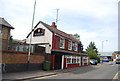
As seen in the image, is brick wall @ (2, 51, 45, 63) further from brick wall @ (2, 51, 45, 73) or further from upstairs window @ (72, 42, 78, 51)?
upstairs window @ (72, 42, 78, 51)

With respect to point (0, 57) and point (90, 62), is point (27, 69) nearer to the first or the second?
point (0, 57)

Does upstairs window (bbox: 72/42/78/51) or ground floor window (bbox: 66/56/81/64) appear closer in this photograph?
ground floor window (bbox: 66/56/81/64)

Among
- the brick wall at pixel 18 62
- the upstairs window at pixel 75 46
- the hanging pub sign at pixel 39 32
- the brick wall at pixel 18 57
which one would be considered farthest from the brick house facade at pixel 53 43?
the brick wall at pixel 18 62

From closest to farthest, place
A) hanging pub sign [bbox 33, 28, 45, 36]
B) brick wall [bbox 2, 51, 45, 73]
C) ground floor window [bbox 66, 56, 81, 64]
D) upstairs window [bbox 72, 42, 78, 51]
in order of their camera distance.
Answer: brick wall [bbox 2, 51, 45, 73], hanging pub sign [bbox 33, 28, 45, 36], ground floor window [bbox 66, 56, 81, 64], upstairs window [bbox 72, 42, 78, 51]

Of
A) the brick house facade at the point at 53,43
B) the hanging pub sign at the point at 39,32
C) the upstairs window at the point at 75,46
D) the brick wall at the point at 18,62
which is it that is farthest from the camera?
the upstairs window at the point at 75,46

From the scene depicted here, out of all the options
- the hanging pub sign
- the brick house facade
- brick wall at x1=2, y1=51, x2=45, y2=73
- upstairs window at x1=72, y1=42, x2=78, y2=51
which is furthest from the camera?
upstairs window at x1=72, y1=42, x2=78, y2=51

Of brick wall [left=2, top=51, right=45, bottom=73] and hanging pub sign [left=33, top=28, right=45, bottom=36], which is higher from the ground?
hanging pub sign [left=33, top=28, right=45, bottom=36]

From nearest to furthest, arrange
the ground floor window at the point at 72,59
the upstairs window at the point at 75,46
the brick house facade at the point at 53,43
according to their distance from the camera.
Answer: the brick house facade at the point at 53,43, the ground floor window at the point at 72,59, the upstairs window at the point at 75,46

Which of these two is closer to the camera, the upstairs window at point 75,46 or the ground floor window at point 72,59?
the ground floor window at point 72,59

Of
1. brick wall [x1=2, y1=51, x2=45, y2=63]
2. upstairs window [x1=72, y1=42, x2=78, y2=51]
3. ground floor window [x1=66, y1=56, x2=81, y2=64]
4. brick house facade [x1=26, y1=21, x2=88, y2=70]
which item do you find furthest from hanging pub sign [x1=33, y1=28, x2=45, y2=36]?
upstairs window [x1=72, y1=42, x2=78, y2=51]

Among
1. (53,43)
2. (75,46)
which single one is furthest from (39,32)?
(75,46)

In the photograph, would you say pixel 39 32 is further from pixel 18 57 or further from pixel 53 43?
pixel 18 57

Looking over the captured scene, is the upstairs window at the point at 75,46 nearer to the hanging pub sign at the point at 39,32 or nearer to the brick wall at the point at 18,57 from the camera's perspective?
the hanging pub sign at the point at 39,32

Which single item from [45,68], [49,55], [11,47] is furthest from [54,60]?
[11,47]
